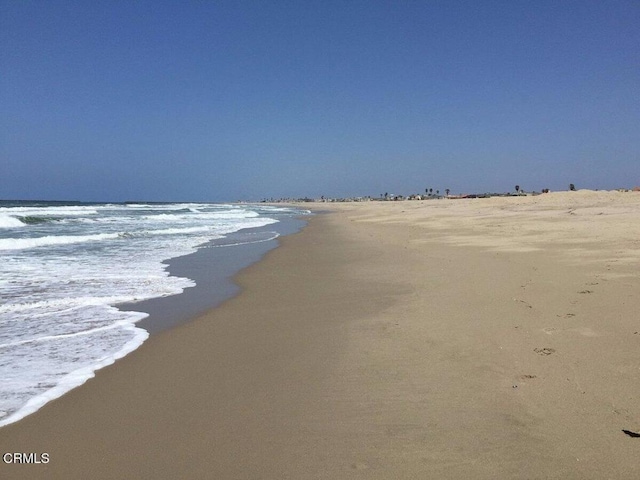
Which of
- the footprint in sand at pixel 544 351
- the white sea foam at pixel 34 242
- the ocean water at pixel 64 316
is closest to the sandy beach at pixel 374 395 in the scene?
the footprint in sand at pixel 544 351

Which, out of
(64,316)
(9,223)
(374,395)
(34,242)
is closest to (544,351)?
(374,395)

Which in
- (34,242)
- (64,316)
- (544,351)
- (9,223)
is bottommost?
(64,316)

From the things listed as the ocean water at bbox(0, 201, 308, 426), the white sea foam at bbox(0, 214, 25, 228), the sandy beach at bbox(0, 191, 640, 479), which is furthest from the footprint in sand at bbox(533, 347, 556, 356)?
the white sea foam at bbox(0, 214, 25, 228)

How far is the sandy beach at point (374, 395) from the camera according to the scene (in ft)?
8.21

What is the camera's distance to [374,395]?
11.0ft

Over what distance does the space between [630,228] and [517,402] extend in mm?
12503

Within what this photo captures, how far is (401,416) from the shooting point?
9.82 ft

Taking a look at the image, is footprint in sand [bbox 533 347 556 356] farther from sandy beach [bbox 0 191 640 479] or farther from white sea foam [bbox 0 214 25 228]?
white sea foam [bbox 0 214 25 228]

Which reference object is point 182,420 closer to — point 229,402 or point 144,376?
point 229,402

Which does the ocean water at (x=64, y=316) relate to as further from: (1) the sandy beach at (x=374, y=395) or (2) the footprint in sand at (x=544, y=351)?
(2) the footprint in sand at (x=544, y=351)

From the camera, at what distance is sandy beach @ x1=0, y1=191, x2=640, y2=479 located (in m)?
2.50

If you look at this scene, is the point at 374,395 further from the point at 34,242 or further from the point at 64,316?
the point at 34,242

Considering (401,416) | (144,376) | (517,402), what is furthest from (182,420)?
(517,402)

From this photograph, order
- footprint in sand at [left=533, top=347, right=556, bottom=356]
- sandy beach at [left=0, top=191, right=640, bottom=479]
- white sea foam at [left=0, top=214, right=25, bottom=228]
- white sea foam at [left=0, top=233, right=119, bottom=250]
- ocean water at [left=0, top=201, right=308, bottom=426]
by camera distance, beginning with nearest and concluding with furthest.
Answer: sandy beach at [left=0, top=191, right=640, bottom=479]
ocean water at [left=0, top=201, right=308, bottom=426]
footprint in sand at [left=533, top=347, right=556, bottom=356]
white sea foam at [left=0, top=233, right=119, bottom=250]
white sea foam at [left=0, top=214, right=25, bottom=228]
